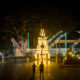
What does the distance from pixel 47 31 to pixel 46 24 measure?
2436 mm

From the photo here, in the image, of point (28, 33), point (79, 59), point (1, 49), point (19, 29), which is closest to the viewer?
point (79, 59)

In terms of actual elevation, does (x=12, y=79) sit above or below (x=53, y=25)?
below

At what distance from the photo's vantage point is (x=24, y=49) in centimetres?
3303

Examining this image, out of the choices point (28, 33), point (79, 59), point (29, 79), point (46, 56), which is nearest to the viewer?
point (29, 79)

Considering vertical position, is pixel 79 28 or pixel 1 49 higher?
pixel 79 28

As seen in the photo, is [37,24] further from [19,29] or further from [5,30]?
[5,30]

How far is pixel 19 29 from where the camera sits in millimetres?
30672

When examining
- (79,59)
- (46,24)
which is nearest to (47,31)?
(46,24)

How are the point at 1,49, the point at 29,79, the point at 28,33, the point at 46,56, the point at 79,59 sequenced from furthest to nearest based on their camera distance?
the point at 28,33, the point at 1,49, the point at 46,56, the point at 79,59, the point at 29,79

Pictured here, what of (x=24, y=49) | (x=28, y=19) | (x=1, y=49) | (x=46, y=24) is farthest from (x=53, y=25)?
(x=1, y=49)

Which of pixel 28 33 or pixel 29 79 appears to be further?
pixel 28 33

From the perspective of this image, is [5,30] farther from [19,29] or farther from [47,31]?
[47,31]

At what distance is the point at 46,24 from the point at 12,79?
64.7 ft

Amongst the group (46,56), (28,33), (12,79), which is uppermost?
(28,33)
